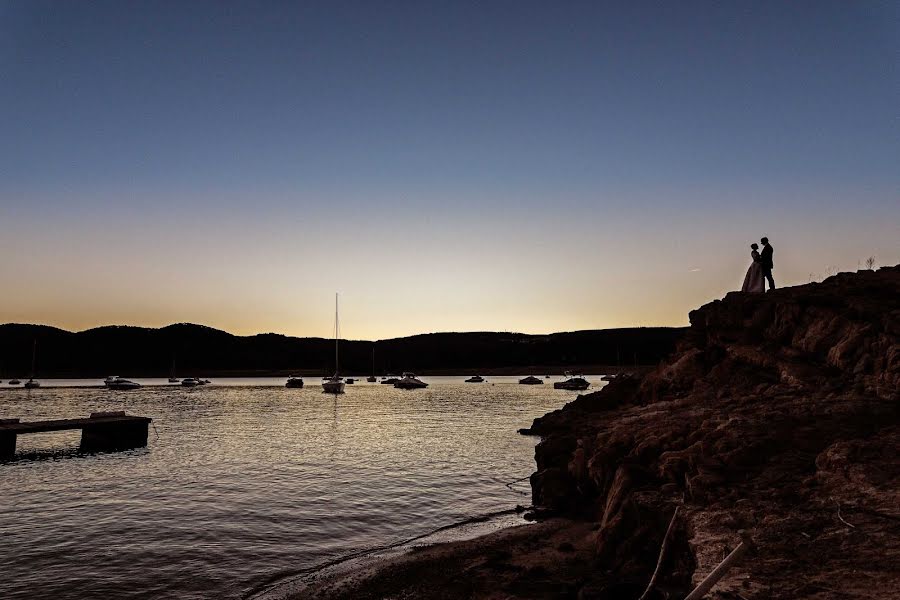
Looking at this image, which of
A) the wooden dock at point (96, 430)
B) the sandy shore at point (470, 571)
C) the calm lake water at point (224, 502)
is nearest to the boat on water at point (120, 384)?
the calm lake water at point (224, 502)

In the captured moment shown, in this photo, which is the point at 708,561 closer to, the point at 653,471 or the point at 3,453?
the point at 653,471

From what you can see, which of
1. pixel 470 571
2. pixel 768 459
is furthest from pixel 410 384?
pixel 768 459

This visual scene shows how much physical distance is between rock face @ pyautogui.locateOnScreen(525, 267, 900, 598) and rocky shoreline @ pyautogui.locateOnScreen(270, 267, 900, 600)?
0.04m

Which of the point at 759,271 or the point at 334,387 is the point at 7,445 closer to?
the point at 759,271

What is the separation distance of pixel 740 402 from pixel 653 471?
406 cm

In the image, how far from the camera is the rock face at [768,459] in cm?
813

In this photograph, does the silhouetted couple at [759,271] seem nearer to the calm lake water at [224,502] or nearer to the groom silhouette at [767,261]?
the groom silhouette at [767,261]

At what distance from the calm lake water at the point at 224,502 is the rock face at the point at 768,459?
6.45 metres

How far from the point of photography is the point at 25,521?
64.8ft

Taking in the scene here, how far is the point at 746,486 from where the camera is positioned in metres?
11.2

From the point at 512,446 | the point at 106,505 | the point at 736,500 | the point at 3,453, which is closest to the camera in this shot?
the point at 736,500

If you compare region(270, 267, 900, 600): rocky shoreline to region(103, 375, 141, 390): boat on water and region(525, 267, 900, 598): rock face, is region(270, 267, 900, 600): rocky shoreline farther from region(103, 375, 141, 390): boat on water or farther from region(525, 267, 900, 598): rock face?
region(103, 375, 141, 390): boat on water

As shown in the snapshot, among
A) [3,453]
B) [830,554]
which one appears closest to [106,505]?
[3,453]

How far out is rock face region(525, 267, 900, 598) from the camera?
813 centimetres
